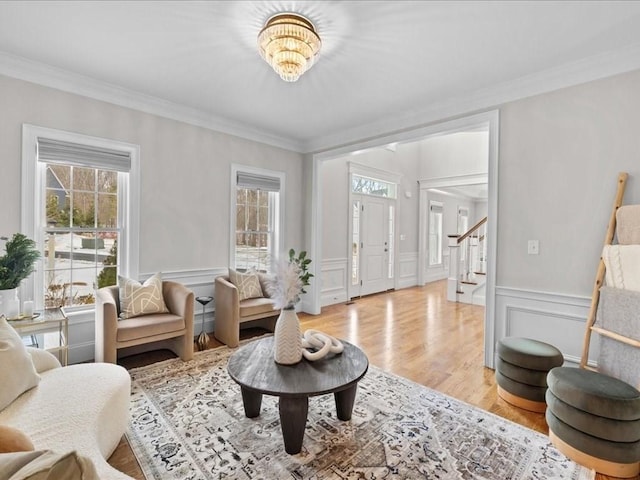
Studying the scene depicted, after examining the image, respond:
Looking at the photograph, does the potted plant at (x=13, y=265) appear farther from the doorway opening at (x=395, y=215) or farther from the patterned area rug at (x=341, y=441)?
the doorway opening at (x=395, y=215)

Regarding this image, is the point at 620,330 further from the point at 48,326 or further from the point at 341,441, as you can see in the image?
the point at 48,326

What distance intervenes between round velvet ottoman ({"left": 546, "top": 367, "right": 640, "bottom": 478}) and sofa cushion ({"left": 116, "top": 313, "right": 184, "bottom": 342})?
10.2ft

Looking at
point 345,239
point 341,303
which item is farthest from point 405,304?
point 345,239

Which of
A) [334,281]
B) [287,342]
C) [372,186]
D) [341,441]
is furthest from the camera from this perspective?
[372,186]

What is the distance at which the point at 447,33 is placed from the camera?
89.9 inches

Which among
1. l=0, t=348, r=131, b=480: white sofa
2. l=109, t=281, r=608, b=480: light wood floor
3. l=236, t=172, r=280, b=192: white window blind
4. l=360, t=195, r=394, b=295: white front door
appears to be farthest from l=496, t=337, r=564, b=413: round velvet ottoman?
l=360, t=195, r=394, b=295: white front door

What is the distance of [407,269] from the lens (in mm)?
7691

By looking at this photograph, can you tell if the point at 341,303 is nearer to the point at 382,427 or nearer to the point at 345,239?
the point at 345,239

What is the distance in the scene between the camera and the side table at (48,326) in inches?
95.1

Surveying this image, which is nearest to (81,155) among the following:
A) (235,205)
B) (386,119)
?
(235,205)

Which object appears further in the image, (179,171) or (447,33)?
(179,171)

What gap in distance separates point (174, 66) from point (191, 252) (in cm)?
205

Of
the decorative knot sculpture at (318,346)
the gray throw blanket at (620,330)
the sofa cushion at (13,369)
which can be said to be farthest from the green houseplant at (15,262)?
the gray throw blanket at (620,330)

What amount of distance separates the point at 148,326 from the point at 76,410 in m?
1.42
